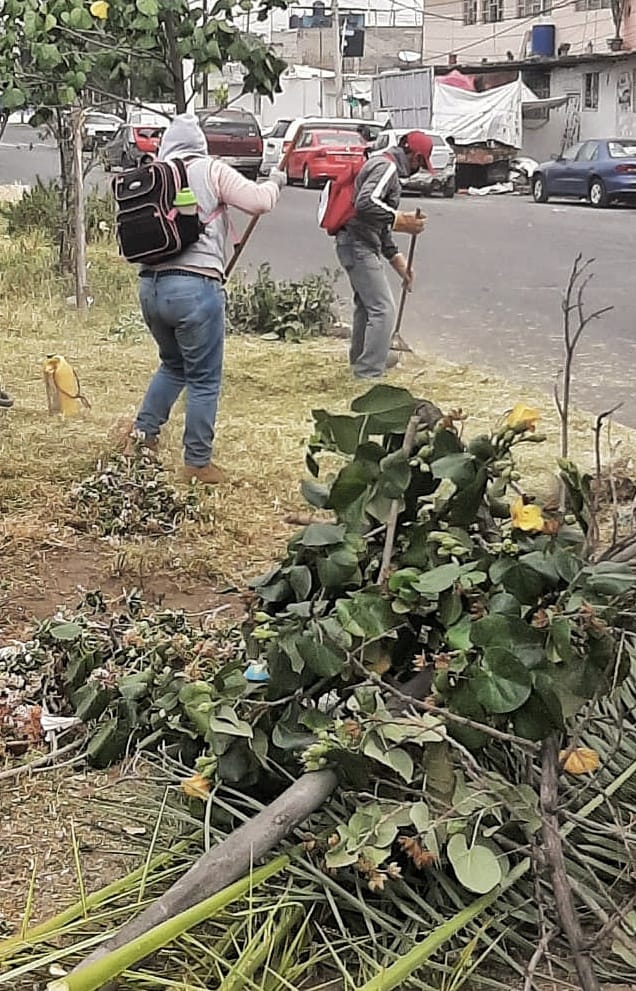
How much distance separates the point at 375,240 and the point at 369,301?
40cm

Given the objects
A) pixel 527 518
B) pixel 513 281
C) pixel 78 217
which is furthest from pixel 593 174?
pixel 527 518

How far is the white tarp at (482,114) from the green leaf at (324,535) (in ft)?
113

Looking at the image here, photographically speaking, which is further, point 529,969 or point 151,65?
point 151,65

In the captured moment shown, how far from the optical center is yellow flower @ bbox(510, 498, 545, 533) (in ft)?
9.07

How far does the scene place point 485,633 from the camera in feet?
8.59

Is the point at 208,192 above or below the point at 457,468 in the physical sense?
above

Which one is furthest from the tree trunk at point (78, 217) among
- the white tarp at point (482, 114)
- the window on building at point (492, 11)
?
the window on building at point (492, 11)

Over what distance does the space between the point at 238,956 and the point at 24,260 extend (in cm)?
1193

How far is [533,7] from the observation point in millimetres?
45094

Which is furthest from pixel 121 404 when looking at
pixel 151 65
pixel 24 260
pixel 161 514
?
pixel 24 260

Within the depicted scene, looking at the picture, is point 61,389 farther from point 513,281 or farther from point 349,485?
point 513,281

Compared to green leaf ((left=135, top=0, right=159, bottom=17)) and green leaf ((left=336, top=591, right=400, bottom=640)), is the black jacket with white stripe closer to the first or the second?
green leaf ((left=135, top=0, right=159, bottom=17))

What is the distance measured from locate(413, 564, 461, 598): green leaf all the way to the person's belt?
3506 mm

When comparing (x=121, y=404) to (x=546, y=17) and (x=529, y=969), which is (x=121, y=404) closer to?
(x=529, y=969)
